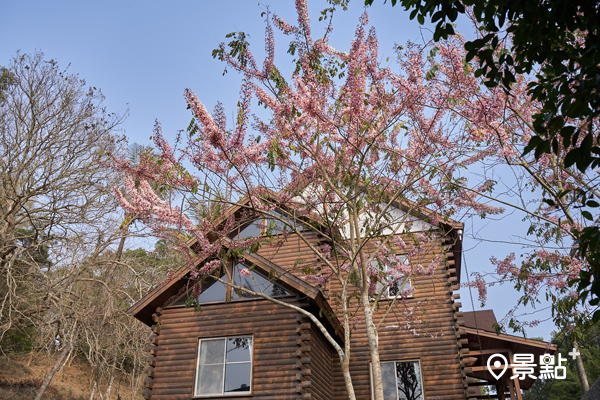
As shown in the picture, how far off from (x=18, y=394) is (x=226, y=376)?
14.8 meters

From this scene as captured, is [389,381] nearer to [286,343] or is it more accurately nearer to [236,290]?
[286,343]

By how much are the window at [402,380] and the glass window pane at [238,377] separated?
3.73 meters

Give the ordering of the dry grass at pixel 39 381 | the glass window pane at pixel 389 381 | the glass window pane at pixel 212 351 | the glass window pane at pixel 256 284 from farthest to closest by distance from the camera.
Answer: the dry grass at pixel 39 381 < the glass window pane at pixel 389 381 < the glass window pane at pixel 256 284 < the glass window pane at pixel 212 351

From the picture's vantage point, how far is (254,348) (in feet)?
37.9

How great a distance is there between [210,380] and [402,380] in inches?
193

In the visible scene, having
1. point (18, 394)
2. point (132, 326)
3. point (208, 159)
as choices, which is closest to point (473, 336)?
point (208, 159)

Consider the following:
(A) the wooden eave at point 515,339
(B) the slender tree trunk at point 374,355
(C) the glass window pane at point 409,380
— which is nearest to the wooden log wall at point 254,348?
(C) the glass window pane at point 409,380

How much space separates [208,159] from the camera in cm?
866

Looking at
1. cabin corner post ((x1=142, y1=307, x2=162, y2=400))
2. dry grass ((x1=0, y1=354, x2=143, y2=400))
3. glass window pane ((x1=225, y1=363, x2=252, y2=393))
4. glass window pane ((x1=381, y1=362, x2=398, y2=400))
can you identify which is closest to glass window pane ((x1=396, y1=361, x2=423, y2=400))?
glass window pane ((x1=381, y1=362, x2=398, y2=400))

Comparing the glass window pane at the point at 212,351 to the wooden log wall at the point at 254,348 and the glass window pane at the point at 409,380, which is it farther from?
the glass window pane at the point at 409,380

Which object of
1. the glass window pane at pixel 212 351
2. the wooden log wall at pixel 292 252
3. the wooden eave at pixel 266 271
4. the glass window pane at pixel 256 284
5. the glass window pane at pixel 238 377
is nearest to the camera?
the glass window pane at pixel 238 377

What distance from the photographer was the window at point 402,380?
488 inches

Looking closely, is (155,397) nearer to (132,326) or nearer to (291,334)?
(291,334)

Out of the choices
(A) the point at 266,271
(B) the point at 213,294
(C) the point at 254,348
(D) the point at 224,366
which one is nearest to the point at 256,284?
(A) the point at 266,271
